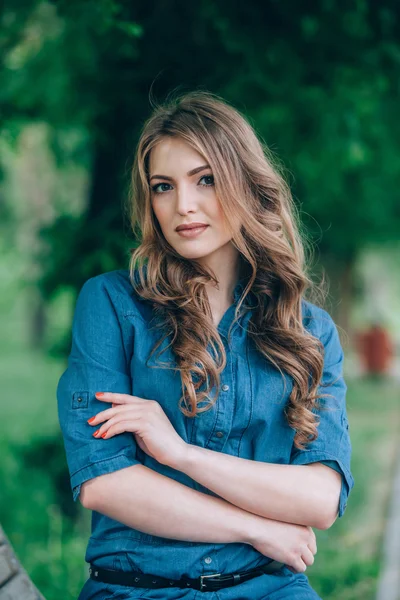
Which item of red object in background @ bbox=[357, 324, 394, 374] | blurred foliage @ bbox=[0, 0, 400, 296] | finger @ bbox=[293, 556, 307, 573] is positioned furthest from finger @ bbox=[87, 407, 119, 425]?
red object in background @ bbox=[357, 324, 394, 374]

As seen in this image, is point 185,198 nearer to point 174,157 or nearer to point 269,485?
point 174,157

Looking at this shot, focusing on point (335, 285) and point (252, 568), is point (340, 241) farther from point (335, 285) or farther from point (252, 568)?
point (252, 568)

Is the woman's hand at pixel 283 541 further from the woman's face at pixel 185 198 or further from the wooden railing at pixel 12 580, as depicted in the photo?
the woman's face at pixel 185 198

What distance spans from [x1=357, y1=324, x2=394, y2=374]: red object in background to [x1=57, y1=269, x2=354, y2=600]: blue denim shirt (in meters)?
16.9

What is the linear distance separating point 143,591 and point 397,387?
15803 millimetres

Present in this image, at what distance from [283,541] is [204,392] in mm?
525

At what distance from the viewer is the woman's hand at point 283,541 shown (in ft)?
7.72

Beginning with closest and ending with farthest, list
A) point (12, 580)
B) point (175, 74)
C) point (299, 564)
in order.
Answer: point (12, 580)
point (299, 564)
point (175, 74)

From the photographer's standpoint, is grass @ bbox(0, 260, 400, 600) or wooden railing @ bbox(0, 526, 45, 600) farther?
grass @ bbox(0, 260, 400, 600)

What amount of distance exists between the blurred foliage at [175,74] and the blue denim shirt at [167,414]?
128 centimetres

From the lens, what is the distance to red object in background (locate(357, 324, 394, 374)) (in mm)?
18969

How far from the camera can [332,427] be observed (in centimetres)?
251

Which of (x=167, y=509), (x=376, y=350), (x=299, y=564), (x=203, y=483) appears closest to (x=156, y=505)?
(x=167, y=509)

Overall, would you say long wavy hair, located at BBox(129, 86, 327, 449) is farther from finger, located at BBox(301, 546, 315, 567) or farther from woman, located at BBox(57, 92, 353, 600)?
finger, located at BBox(301, 546, 315, 567)
